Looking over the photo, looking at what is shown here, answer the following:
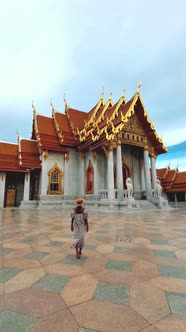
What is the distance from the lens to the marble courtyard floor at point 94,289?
5.21 ft

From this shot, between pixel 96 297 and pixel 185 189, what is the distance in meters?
23.8

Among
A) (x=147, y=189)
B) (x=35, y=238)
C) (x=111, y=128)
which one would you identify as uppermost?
(x=111, y=128)

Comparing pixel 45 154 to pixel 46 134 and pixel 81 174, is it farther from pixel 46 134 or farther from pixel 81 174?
pixel 81 174

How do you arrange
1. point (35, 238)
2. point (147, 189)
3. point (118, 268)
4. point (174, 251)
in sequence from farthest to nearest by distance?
point (147, 189) < point (35, 238) < point (174, 251) < point (118, 268)

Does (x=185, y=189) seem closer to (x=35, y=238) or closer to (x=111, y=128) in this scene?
(x=111, y=128)

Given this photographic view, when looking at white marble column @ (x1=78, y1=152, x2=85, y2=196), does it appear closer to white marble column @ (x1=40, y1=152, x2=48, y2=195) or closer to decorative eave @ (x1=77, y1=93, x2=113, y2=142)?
decorative eave @ (x1=77, y1=93, x2=113, y2=142)

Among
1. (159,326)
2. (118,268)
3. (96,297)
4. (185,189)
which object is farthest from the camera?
(185,189)

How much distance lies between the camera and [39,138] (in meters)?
17.4

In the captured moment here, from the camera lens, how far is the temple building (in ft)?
51.9

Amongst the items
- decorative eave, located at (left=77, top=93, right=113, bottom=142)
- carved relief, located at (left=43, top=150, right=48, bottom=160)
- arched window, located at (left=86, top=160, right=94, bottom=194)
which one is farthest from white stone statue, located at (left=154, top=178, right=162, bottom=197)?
carved relief, located at (left=43, top=150, right=48, bottom=160)

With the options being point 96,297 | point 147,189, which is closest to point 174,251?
point 96,297

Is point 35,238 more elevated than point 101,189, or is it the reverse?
point 101,189

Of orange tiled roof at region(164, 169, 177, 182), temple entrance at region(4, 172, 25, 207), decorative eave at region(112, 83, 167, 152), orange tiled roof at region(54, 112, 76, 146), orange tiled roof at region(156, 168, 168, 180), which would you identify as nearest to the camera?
decorative eave at region(112, 83, 167, 152)

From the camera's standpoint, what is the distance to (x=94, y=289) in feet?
7.11
